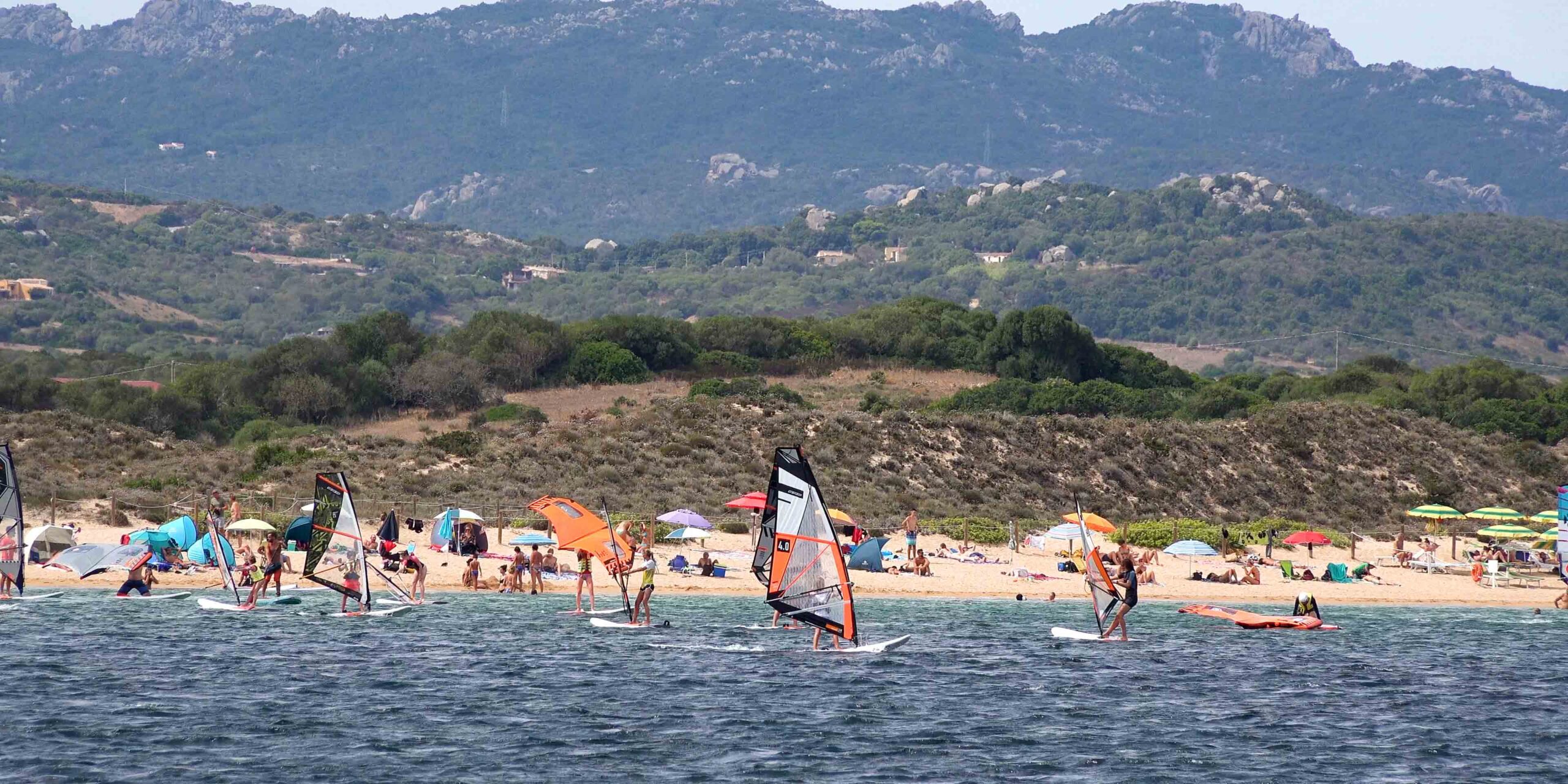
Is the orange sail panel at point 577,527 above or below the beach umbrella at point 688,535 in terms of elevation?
below

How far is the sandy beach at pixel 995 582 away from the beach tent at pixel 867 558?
0.66 ft

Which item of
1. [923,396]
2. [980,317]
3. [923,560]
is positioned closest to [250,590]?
[923,560]

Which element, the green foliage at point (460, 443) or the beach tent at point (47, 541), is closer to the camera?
the beach tent at point (47, 541)

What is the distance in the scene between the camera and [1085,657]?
37.6 m

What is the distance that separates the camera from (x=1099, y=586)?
38.2 m

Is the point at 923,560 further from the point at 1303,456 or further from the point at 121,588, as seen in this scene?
the point at 1303,456

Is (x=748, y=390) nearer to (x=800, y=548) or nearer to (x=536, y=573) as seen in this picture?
(x=536, y=573)

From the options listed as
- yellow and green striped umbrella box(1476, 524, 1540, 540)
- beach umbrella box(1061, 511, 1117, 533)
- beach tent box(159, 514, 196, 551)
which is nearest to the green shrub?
beach umbrella box(1061, 511, 1117, 533)

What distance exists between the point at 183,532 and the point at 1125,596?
23.7 metres

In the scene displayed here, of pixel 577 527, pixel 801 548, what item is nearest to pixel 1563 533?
pixel 801 548

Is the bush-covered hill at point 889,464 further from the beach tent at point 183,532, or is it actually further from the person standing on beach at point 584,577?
the person standing on beach at point 584,577

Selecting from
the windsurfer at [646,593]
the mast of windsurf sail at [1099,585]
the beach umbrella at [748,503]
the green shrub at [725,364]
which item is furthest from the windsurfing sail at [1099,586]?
the green shrub at [725,364]

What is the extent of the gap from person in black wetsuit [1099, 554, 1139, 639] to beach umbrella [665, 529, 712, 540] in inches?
547

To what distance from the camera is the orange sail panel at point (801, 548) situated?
105ft
